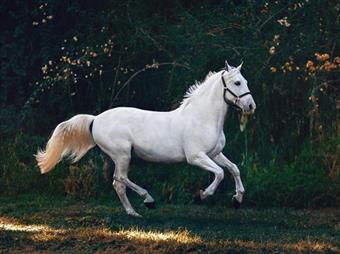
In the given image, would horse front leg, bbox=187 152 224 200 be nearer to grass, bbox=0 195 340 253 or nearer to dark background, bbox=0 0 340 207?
grass, bbox=0 195 340 253

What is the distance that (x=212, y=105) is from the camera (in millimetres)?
11508

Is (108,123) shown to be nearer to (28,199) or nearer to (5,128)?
(28,199)

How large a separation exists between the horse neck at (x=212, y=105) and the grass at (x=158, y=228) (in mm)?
1270

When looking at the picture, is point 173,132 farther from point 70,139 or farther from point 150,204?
point 70,139

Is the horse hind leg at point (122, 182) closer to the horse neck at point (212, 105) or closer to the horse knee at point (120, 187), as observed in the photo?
the horse knee at point (120, 187)

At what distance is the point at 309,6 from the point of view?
47.8 feet

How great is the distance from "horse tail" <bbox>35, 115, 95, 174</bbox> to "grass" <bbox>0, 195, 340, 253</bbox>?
74cm

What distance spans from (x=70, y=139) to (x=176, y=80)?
3339 mm

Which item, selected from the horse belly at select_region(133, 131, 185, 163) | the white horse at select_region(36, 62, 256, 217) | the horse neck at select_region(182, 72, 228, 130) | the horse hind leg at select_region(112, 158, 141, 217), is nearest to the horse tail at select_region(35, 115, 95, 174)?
the white horse at select_region(36, 62, 256, 217)

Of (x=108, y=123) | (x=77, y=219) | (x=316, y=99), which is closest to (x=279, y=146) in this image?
(x=316, y=99)

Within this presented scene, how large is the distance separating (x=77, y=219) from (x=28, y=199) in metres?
2.99

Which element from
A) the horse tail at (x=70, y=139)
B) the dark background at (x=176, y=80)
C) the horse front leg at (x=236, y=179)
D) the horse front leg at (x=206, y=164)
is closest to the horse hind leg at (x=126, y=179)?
the horse tail at (x=70, y=139)

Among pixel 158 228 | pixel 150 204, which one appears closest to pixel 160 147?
pixel 150 204

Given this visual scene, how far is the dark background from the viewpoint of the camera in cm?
1354
